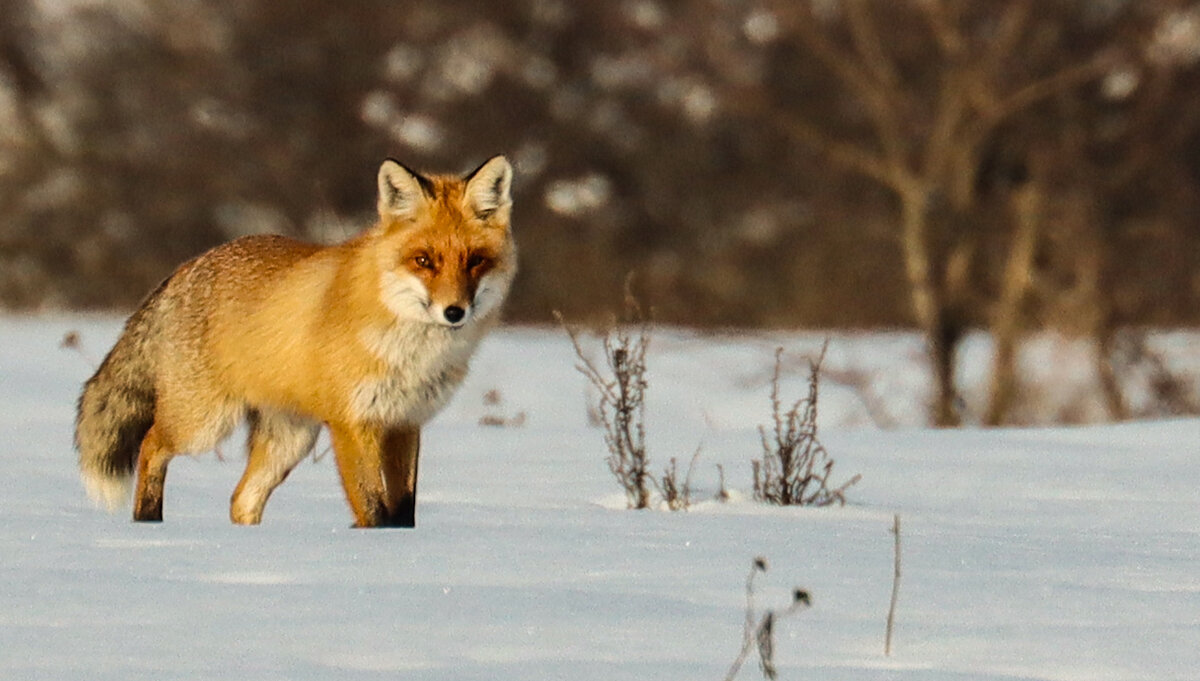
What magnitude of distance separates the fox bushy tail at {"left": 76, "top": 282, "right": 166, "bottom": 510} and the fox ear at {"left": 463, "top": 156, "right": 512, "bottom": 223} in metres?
1.36

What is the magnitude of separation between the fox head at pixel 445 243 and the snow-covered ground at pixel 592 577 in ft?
2.26

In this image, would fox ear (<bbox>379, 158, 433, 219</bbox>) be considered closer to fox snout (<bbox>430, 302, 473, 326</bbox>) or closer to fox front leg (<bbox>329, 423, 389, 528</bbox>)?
fox snout (<bbox>430, 302, 473, 326</bbox>)

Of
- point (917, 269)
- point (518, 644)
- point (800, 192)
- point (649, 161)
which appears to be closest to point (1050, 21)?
point (917, 269)

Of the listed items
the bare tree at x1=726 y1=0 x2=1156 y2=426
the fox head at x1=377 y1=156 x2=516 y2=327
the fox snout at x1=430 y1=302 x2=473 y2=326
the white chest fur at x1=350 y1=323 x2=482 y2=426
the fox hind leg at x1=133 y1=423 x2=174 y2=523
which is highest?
the bare tree at x1=726 y1=0 x2=1156 y2=426

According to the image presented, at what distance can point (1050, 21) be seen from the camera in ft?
48.7

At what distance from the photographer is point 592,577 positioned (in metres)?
4.07

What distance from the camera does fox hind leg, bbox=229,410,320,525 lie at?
19.2 feet

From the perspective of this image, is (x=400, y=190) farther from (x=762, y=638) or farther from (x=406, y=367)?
(x=762, y=638)

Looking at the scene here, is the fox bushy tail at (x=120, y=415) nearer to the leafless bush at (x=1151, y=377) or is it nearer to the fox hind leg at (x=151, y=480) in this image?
the fox hind leg at (x=151, y=480)

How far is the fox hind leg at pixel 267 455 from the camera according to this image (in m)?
5.85

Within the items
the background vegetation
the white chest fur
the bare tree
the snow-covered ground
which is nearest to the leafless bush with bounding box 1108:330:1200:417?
the background vegetation

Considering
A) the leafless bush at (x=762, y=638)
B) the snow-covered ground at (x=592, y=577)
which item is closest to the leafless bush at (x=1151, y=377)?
the snow-covered ground at (x=592, y=577)

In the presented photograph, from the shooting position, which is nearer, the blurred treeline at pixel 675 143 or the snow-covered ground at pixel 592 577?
the snow-covered ground at pixel 592 577

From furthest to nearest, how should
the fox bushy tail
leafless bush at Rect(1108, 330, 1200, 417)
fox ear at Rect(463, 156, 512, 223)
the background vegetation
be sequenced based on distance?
the background vegetation < leafless bush at Rect(1108, 330, 1200, 417) < the fox bushy tail < fox ear at Rect(463, 156, 512, 223)
